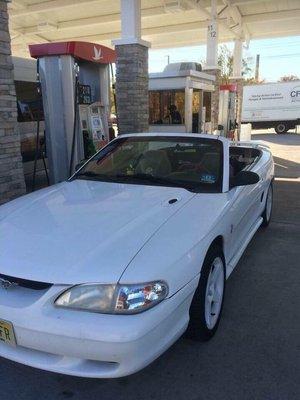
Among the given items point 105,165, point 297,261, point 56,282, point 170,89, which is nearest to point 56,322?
point 56,282

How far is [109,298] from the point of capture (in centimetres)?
215

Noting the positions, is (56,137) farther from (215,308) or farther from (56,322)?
(56,322)

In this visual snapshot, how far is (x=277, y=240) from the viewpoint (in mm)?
5105

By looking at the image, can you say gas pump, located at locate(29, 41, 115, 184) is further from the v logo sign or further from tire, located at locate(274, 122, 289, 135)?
tire, located at locate(274, 122, 289, 135)

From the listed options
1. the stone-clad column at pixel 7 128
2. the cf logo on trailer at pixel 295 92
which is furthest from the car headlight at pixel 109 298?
the cf logo on trailer at pixel 295 92

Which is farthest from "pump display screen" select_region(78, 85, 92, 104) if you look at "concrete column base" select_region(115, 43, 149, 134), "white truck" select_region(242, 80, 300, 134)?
"white truck" select_region(242, 80, 300, 134)

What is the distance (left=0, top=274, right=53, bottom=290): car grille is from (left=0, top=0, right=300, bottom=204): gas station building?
115 inches

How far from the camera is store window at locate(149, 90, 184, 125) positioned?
12.6 metres

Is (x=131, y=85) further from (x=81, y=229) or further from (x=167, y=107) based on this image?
(x=81, y=229)

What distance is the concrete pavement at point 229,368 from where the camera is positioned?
7.94 ft

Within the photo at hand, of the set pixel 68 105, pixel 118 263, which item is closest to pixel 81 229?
pixel 118 263

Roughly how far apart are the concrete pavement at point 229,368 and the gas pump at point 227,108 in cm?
1316

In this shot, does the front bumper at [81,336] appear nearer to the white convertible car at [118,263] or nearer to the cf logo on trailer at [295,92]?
the white convertible car at [118,263]

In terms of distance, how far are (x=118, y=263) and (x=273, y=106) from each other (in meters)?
27.2
